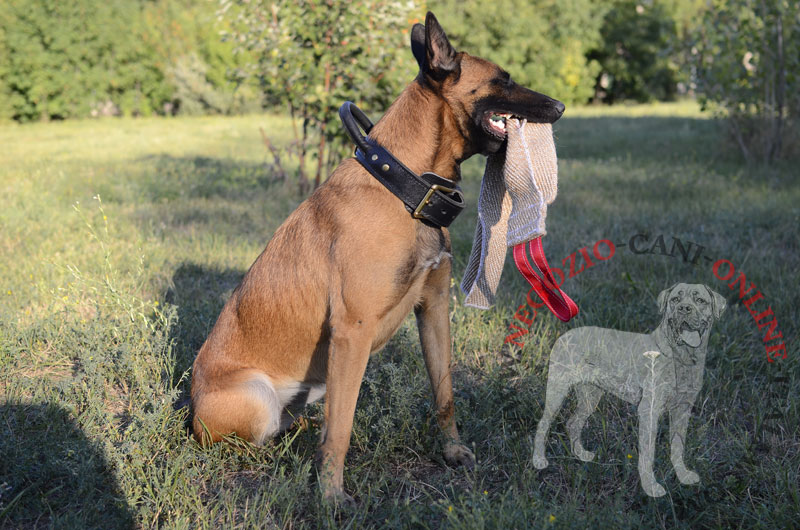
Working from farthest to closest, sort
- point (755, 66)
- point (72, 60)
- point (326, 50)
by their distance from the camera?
point (72, 60) → point (755, 66) → point (326, 50)

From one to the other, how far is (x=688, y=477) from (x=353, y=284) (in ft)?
4.99

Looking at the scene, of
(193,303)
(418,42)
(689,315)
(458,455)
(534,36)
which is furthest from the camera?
(534,36)

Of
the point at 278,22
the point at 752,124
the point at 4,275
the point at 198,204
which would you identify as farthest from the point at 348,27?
the point at 752,124

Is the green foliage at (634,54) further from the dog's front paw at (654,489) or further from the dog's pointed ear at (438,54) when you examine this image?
the dog's front paw at (654,489)

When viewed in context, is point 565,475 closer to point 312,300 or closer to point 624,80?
point 312,300

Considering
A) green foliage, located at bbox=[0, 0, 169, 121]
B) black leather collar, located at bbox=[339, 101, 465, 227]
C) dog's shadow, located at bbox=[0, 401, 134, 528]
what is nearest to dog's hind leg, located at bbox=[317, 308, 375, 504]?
black leather collar, located at bbox=[339, 101, 465, 227]

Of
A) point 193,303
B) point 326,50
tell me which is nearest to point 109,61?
point 326,50

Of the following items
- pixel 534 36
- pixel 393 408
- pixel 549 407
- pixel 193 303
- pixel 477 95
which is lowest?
pixel 534 36

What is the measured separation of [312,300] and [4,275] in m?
3.72

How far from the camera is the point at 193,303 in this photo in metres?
4.53

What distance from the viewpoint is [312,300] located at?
269 centimetres

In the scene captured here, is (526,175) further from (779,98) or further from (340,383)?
(779,98)

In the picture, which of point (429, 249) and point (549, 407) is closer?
point (429, 249)

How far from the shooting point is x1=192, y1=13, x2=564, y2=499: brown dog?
2.51 metres
